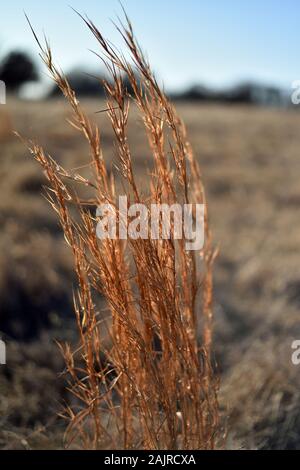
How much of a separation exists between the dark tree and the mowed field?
6.21 m

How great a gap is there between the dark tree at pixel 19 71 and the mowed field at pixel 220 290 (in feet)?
20.4

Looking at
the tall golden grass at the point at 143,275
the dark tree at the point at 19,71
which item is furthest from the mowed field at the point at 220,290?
the dark tree at the point at 19,71

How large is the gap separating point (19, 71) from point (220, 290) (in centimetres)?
1218

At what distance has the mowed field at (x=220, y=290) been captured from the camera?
105 inches

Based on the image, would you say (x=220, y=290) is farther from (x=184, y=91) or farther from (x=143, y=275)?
(x=184, y=91)

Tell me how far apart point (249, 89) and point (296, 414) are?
86.7 feet

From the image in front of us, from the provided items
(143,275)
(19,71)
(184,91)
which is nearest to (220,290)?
(143,275)

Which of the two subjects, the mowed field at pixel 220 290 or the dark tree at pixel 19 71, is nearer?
the mowed field at pixel 220 290

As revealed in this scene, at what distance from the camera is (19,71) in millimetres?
15406

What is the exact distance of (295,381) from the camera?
114 inches

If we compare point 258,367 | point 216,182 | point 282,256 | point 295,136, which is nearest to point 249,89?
point 295,136

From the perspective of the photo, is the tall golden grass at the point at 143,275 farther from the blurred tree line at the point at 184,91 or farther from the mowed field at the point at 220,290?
the blurred tree line at the point at 184,91

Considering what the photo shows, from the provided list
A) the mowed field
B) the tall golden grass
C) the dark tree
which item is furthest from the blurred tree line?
the tall golden grass
